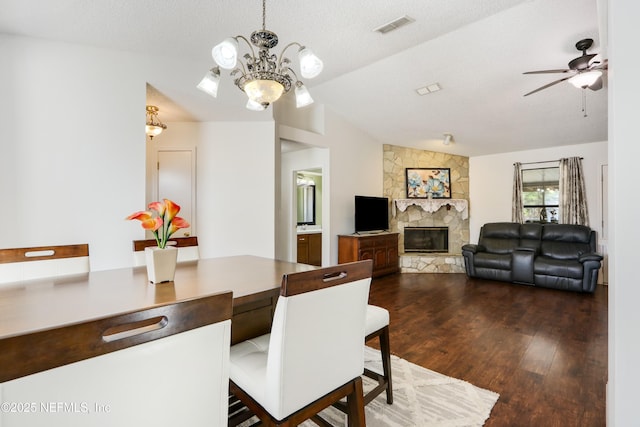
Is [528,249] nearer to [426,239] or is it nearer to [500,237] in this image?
[500,237]

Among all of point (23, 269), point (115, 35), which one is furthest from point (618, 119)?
point (115, 35)

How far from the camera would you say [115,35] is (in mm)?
2504

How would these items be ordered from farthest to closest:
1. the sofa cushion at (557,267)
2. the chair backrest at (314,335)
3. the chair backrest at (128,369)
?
the sofa cushion at (557,267), the chair backrest at (314,335), the chair backrest at (128,369)

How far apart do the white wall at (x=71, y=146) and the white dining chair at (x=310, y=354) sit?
2237 mm

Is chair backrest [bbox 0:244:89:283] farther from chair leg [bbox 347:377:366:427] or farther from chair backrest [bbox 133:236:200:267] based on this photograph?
chair leg [bbox 347:377:366:427]

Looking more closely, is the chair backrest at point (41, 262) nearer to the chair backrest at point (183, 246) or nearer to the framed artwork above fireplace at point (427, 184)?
the chair backrest at point (183, 246)

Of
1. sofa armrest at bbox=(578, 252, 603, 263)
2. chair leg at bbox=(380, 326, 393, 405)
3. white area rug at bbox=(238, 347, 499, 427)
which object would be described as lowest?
white area rug at bbox=(238, 347, 499, 427)

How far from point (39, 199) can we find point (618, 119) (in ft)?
11.3

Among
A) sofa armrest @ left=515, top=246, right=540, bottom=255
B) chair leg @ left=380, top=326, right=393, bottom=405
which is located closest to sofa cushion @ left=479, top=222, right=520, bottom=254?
sofa armrest @ left=515, top=246, right=540, bottom=255

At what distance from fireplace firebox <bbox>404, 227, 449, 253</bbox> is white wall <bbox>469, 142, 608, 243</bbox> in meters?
0.60

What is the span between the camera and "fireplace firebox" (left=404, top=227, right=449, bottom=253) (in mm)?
6461

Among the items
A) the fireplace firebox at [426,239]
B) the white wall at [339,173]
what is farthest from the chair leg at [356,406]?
the fireplace firebox at [426,239]

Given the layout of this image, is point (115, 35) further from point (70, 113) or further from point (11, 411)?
point (11, 411)

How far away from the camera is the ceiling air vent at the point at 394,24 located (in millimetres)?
2598
